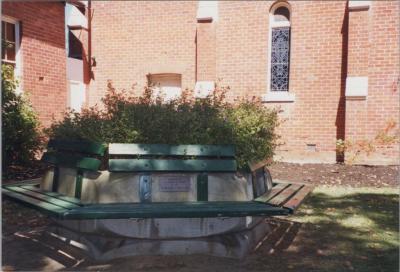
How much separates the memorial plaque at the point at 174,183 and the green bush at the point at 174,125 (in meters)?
0.41

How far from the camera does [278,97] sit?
11594mm

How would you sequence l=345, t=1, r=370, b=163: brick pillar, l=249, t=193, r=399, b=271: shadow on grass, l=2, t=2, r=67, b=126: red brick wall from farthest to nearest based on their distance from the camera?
l=345, t=1, r=370, b=163: brick pillar < l=2, t=2, r=67, b=126: red brick wall < l=249, t=193, r=399, b=271: shadow on grass

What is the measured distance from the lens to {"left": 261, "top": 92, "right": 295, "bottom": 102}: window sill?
37.7 ft

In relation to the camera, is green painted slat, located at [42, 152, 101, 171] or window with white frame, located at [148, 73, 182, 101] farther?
window with white frame, located at [148, 73, 182, 101]

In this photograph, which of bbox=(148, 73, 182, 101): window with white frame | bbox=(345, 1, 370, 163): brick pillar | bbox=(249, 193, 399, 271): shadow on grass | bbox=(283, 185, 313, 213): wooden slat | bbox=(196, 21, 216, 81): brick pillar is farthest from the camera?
bbox=(148, 73, 182, 101): window with white frame

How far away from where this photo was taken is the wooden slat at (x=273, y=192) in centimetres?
410

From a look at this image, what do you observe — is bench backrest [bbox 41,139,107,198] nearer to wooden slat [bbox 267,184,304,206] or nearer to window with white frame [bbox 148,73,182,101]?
wooden slat [bbox 267,184,304,206]

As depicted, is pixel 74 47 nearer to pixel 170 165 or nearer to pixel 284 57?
pixel 284 57

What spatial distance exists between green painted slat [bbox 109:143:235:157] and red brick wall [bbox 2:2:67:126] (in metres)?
7.29

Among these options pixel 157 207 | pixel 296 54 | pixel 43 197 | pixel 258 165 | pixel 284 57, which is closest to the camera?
pixel 157 207

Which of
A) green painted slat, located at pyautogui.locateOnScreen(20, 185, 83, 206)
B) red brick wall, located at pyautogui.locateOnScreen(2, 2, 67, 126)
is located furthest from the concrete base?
red brick wall, located at pyautogui.locateOnScreen(2, 2, 67, 126)

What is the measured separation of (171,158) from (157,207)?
65 cm

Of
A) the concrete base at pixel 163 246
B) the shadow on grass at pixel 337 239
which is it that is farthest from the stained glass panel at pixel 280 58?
the concrete base at pixel 163 246

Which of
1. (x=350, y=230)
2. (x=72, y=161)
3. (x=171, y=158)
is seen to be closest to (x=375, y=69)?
(x=350, y=230)
